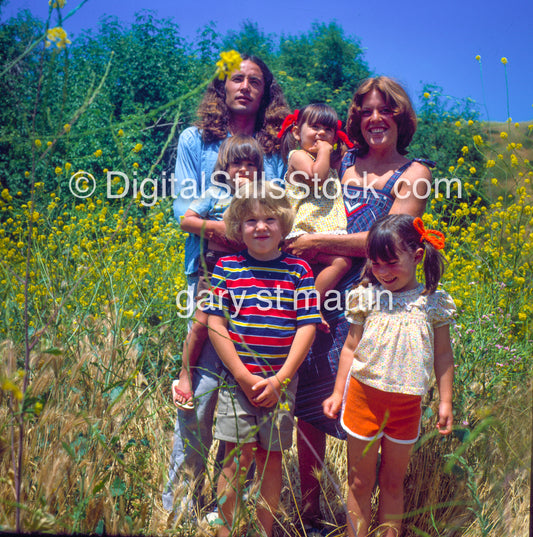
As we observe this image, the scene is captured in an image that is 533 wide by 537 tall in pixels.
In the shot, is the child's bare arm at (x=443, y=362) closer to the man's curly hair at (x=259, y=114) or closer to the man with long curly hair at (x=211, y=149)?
the man with long curly hair at (x=211, y=149)

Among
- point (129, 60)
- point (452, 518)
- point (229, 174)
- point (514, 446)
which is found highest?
point (129, 60)

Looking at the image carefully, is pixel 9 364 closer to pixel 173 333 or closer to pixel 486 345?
pixel 173 333

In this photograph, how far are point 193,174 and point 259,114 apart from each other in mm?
514

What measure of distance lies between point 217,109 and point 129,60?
661cm

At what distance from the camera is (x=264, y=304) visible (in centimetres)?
200

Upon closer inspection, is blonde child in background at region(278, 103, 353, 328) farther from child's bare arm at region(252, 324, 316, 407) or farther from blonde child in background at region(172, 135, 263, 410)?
child's bare arm at region(252, 324, 316, 407)

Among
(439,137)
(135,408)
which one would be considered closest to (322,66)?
(439,137)

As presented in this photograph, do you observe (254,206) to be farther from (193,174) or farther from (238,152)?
(193,174)

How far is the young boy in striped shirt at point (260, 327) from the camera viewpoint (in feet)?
6.38

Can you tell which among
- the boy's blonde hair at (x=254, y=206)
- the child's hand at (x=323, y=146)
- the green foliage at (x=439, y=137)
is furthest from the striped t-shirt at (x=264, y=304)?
the green foliage at (x=439, y=137)

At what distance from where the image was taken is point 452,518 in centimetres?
220

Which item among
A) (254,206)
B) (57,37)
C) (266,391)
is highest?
(57,37)

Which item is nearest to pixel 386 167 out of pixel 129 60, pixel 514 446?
pixel 514 446

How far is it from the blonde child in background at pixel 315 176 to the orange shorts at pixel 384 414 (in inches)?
21.1
